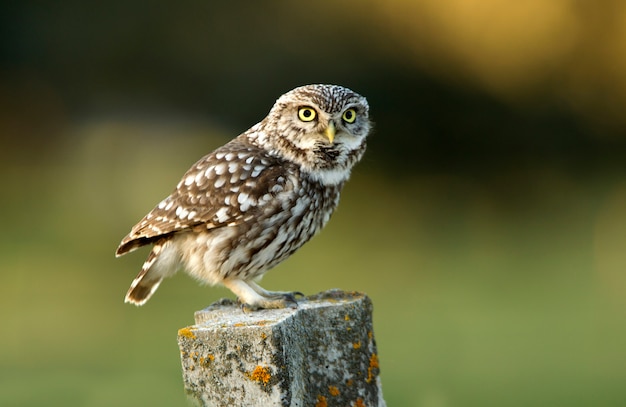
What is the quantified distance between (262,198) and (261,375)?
718 mm

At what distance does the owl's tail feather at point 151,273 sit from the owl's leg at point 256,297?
0.65ft

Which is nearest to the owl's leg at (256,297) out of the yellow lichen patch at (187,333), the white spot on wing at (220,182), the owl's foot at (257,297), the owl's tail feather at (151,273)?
the owl's foot at (257,297)

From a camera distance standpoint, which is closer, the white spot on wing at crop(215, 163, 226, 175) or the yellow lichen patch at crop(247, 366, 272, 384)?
the yellow lichen patch at crop(247, 366, 272, 384)

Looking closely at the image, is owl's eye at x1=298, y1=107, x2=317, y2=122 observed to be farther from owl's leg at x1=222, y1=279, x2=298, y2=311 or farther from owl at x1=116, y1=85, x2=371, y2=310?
owl's leg at x1=222, y1=279, x2=298, y2=311

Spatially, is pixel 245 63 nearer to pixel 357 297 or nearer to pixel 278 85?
pixel 278 85

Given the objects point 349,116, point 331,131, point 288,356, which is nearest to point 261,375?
point 288,356

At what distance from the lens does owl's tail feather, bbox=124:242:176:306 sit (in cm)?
257

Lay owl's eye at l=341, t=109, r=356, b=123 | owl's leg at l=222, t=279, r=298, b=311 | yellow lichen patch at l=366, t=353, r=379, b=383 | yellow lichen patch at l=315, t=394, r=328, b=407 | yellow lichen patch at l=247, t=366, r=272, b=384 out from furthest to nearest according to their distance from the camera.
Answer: owl's eye at l=341, t=109, r=356, b=123 < owl's leg at l=222, t=279, r=298, b=311 < yellow lichen patch at l=366, t=353, r=379, b=383 < yellow lichen patch at l=315, t=394, r=328, b=407 < yellow lichen patch at l=247, t=366, r=272, b=384

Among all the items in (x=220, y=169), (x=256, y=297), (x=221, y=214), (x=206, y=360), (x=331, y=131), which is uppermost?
(x=331, y=131)

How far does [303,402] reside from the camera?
199 centimetres

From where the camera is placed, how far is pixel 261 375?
1866 mm

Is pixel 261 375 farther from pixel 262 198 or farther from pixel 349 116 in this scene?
pixel 349 116

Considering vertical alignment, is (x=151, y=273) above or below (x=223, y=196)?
below

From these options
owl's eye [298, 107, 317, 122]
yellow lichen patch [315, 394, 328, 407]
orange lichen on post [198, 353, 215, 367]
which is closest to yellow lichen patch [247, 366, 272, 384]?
orange lichen on post [198, 353, 215, 367]
